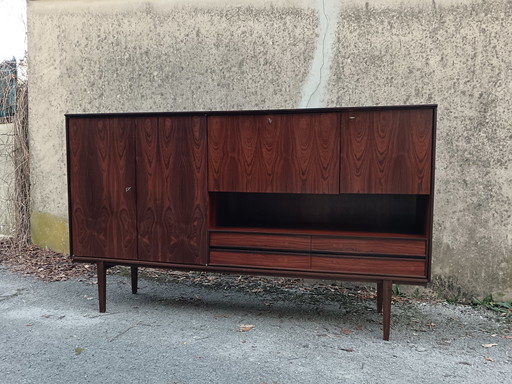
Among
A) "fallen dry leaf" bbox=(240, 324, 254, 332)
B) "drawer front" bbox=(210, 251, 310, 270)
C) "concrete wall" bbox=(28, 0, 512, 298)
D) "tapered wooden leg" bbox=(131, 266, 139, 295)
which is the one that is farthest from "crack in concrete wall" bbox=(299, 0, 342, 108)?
"tapered wooden leg" bbox=(131, 266, 139, 295)

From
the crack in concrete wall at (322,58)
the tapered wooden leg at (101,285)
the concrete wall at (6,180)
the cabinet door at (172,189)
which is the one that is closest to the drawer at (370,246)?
the cabinet door at (172,189)

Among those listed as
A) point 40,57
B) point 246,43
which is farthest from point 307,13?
point 40,57

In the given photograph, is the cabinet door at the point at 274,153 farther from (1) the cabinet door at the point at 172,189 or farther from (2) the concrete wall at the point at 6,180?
(2) the concrete wall at the point at 6,180

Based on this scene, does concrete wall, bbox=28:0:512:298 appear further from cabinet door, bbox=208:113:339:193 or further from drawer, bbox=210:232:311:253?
drawer, bbox=210:232:311:253

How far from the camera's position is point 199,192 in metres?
2.85

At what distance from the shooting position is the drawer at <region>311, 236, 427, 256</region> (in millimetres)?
2529

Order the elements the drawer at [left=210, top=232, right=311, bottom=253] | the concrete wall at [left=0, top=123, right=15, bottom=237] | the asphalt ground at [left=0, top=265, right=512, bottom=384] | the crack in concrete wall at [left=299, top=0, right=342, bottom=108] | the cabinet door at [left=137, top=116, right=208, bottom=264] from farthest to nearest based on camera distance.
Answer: the concrete wall at [left=0, top=123, right=15, bottom=237]
the crack in concrete wall at [left=299, top=0, right=342, bottom=108]
the cabinet door at [left=137, top=116, right=208, bottom=264]
the drawer at [left=210, top=232, right=311, bottom=253]
the asphalt ground at [left=0, top=265, right=512, bottom=384]

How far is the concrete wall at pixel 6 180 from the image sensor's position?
4668 mm

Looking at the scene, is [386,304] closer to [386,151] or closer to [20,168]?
[386,151]

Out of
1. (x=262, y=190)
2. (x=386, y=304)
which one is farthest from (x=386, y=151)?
(x=386, y=304)

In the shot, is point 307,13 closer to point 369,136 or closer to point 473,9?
point 473,9

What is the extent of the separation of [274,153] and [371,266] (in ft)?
3.32

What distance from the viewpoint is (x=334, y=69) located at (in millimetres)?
3451

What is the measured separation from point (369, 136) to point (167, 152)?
146 centimetres
